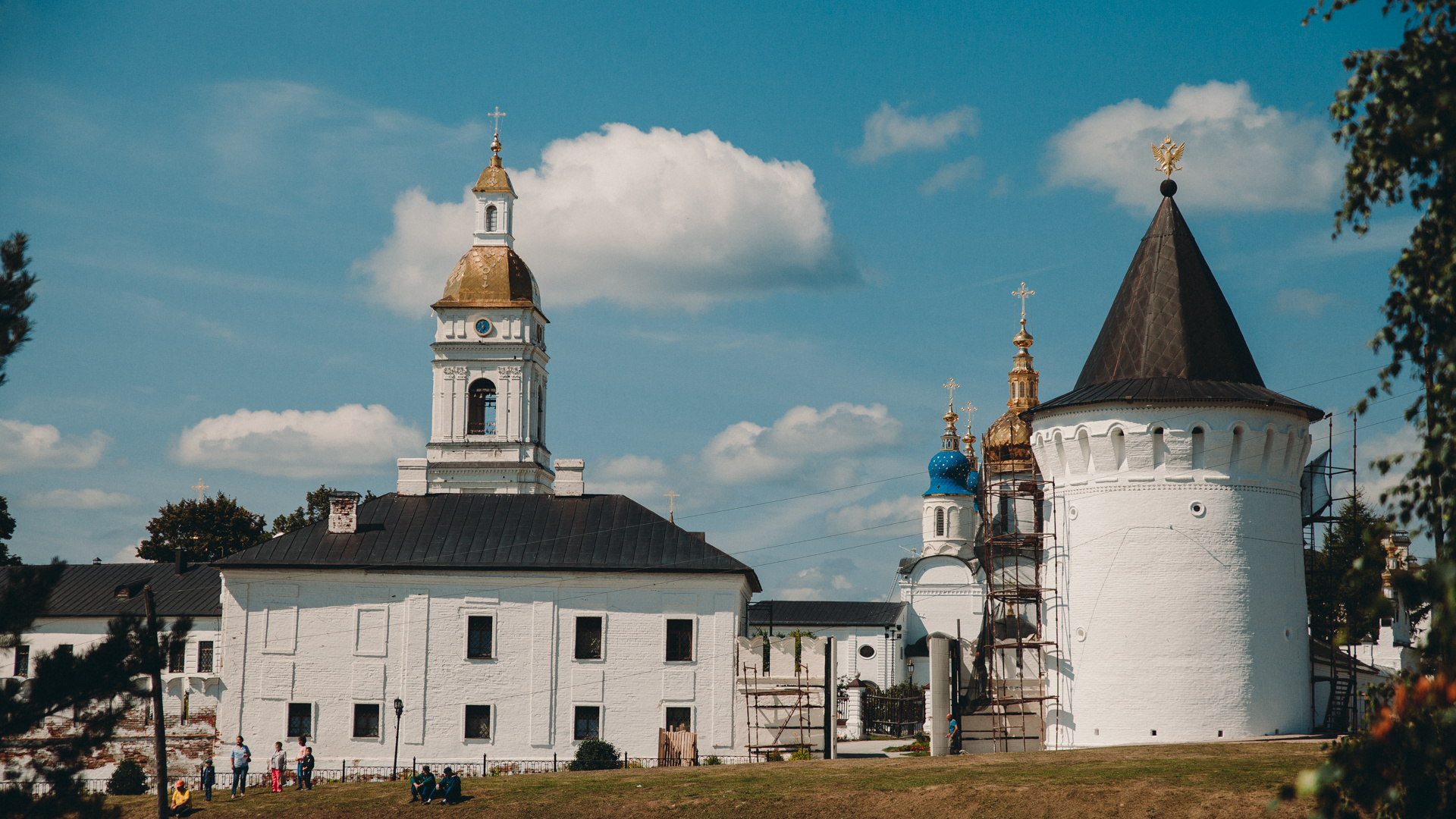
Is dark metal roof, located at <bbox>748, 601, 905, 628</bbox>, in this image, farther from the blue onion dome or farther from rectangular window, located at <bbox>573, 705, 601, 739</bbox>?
rectangular window, located at <bbox>573, 705, 601, 739</bbox>

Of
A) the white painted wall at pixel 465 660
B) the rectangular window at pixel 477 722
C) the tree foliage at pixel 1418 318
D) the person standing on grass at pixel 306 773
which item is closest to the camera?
the tree foliage at pixel 1418 318

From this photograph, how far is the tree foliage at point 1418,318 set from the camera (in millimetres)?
9570

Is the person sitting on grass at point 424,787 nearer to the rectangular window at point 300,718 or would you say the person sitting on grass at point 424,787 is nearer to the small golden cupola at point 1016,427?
the rectangular window at point 300,718

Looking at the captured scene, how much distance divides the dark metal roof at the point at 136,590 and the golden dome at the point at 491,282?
18.3 m

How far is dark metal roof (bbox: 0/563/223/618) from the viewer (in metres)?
48.2

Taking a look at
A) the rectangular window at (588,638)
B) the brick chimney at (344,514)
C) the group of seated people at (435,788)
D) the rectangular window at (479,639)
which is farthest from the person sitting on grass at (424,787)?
the brick chimney at (344,514)

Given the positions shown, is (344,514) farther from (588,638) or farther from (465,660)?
(588,638)

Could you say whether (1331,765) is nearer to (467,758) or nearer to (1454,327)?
(1454,327)

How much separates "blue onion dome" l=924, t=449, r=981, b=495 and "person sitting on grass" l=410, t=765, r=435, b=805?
151 ft

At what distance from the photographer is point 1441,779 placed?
38.2 feet

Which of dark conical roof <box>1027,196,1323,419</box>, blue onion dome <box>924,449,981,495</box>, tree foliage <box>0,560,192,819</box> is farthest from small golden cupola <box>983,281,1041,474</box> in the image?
tree foliage <box>0,560,192,819</box>

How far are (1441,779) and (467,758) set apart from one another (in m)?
30.7

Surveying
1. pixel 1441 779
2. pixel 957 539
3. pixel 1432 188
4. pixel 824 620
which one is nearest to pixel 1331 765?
pixel 1441 779

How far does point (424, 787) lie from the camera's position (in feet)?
99.5
